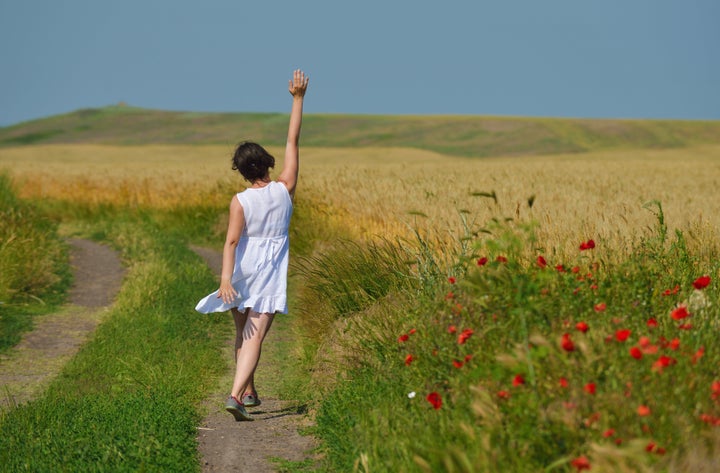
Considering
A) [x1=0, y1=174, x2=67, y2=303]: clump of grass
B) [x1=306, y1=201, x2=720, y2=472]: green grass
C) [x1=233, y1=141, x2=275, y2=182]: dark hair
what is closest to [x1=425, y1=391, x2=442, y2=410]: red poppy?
[x1=306, y1=201, x2=720, y2=472]: green grass

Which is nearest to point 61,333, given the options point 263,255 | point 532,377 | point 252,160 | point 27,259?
point 27,259

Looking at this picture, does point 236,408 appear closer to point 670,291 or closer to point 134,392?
point 134,392

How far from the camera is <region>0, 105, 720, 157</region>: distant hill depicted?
93.3m

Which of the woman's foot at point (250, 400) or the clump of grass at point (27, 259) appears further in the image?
the clump of grass at point (27, 259)

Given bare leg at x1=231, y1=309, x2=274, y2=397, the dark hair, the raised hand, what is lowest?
bare leg at x1=231, y1=309, x2=274, y2=397

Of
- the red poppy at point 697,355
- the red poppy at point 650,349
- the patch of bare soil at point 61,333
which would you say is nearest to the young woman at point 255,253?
the patch of bare soil at point 61,333

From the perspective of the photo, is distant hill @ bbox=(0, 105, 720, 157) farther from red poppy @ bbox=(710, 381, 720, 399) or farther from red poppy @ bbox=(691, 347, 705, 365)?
red poppy @ bbox=(710, 381, 720, 399)

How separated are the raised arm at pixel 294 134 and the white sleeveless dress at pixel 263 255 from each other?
109 millimetres

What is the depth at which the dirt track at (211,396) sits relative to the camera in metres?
6.43

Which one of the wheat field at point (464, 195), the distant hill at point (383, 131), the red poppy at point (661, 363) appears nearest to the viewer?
the red poppy at point (661, 363)

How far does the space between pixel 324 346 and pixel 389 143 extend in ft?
297

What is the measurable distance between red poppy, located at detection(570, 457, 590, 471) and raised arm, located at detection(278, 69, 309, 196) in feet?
12.1

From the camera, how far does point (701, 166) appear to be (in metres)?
33.9

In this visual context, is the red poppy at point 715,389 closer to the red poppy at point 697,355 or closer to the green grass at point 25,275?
the red poppy at point 697,355
